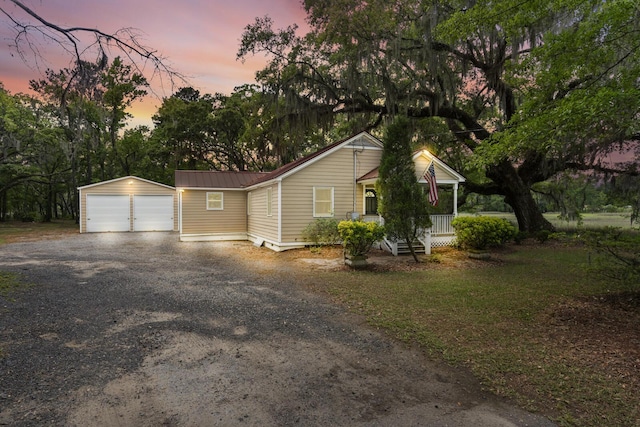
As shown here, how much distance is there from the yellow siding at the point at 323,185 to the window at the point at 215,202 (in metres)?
5.59

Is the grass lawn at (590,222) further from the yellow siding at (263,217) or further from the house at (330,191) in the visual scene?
the yellow siding at (263,217)

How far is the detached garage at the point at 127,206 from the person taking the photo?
19938mm

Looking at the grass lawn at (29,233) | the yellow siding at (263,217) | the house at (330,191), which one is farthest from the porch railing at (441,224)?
the grass lawn at (29,233)

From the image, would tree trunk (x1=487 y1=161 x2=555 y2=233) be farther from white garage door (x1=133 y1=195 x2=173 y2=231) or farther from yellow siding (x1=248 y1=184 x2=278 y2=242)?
white garage door (x1=133 y1=195 x2=173 y2=231)

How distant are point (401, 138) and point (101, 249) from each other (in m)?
11.2

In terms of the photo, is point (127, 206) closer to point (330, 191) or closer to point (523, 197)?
point (330, 191)

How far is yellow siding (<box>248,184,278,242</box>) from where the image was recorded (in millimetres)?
13148

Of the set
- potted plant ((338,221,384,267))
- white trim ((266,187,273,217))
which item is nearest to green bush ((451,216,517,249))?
potted plant ((338,221,384,267))

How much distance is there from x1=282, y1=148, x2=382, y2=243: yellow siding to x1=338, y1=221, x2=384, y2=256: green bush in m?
3.63

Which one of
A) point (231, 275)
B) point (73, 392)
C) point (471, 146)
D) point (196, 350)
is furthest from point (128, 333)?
point (471, 146)

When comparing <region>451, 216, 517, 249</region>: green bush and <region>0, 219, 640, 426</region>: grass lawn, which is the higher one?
<region>451, 216, 517, 249</region>: green bush

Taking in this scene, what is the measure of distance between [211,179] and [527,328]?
608 inches

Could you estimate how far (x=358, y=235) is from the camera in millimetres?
9266

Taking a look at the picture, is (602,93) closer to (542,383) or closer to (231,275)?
(542,383)
